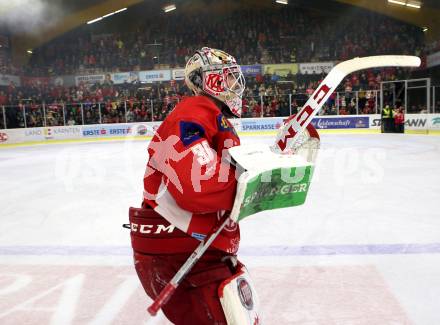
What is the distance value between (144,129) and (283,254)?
13886 millimetres

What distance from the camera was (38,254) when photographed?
3307 mm

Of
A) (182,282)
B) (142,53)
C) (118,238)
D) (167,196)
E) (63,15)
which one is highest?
(63,15)

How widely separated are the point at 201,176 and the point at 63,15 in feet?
71.8

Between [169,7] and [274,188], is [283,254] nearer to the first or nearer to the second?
[274,188]

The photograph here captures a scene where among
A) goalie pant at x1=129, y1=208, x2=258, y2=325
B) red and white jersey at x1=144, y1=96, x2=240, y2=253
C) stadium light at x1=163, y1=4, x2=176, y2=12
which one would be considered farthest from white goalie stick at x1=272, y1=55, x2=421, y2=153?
stadium light at x1=163, y1=4, x2=176, y2=12

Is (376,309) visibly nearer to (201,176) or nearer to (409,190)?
(201,176)

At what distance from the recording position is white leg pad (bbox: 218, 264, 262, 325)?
1220 millimetres

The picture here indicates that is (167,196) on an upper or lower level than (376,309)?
upper

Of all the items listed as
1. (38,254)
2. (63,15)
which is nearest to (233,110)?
(38,254)

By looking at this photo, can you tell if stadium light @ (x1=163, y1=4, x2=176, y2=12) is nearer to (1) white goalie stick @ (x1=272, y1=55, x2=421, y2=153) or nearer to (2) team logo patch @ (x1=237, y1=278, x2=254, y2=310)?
(1) white goalie stick @ (x1=272, y1=55, x2=421, y2=153)

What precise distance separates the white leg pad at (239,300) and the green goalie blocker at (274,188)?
25 centimetres

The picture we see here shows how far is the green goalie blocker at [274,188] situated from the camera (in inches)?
42.8

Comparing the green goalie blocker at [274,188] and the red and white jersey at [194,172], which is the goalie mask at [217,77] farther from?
the green goalie blocker at [274,188]

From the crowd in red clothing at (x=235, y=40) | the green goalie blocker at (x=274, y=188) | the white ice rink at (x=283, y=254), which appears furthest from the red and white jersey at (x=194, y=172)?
the crowd in red clothing at (x=235, y=40)
